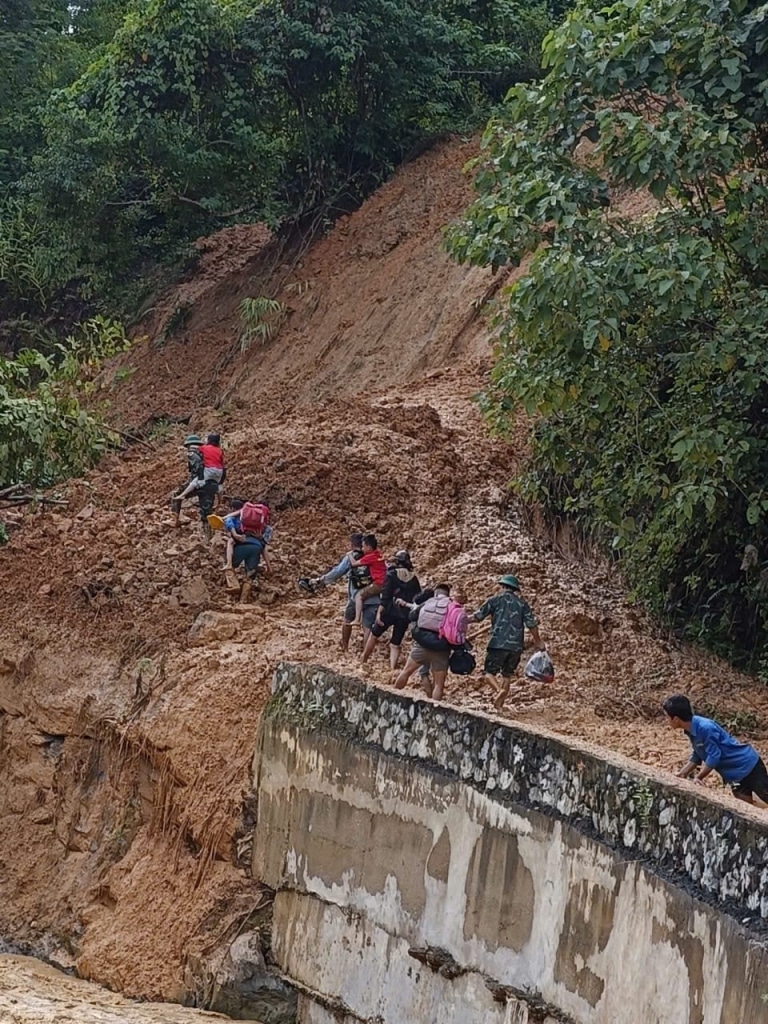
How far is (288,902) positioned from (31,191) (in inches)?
653

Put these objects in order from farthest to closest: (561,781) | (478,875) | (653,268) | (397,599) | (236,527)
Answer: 1. (236,527)
2. (397,599)
3. (653,268)
4. (478,875)
5. (561,781)

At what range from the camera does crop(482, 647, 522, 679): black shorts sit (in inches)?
460

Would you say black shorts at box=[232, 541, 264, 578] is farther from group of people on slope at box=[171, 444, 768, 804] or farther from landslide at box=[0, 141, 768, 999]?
landslide at box=[0, 141, 768, 999]

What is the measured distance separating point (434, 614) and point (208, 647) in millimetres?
3066

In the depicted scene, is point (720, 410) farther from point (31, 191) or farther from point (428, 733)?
point (31, 191)

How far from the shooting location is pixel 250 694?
12.6 metres

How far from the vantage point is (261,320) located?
24.0 meters

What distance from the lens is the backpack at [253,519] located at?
14.5 m

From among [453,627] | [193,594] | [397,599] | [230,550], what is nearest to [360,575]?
[397,599]

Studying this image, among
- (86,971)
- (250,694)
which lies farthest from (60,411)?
(86,971)

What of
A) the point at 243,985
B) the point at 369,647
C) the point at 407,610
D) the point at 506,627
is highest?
the point at 506,627

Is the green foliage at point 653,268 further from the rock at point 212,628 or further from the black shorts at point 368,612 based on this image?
the rock at point 212,628

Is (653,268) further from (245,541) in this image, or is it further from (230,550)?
(230,550)

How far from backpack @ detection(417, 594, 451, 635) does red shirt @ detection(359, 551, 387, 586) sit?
4.46 ft
